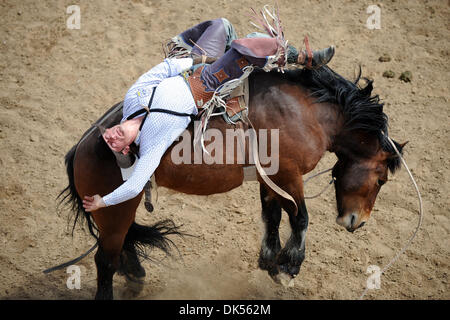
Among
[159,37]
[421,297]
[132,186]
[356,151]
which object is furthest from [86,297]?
[159,37]

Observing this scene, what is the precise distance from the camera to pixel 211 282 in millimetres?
3828

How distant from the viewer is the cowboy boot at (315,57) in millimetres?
2770

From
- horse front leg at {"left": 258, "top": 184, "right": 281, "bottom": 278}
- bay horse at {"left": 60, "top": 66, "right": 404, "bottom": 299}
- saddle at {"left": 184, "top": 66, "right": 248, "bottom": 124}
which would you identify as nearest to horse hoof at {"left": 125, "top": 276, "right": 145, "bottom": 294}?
bay horse at {"left": 60, "top": 66, "right": 404, "bottom": 299}

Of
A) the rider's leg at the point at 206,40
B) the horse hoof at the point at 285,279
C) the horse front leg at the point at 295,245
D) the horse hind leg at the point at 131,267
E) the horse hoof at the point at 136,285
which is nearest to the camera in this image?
the horse front leg at the point at 295,245

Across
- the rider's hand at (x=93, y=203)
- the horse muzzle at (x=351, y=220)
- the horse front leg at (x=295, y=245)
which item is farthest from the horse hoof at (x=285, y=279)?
the rider's hand at (x=93, y=203)

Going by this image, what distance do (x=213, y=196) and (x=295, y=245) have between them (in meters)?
Answer: 1.47

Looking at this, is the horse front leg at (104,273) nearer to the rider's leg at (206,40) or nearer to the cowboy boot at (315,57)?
the rider's leg at (206,40)

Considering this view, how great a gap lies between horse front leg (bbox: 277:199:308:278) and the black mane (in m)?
0.65

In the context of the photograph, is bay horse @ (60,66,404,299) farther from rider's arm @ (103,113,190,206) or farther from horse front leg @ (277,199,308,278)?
rider's arm @ (103,113,190,206)

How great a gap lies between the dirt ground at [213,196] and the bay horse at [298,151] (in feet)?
2.09

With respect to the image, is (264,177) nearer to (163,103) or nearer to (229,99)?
(229,99)

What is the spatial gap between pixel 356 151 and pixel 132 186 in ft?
4.82

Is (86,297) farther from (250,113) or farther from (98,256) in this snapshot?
(250,113)

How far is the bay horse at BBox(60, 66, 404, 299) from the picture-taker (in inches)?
114
